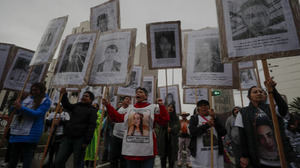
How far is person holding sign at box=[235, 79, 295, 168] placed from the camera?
1890mm

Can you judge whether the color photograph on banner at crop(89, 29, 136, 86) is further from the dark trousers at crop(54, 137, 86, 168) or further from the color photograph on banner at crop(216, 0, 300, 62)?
the color photograph on banner at crop(216, 0, 300, 62)

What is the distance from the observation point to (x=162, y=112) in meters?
2.54

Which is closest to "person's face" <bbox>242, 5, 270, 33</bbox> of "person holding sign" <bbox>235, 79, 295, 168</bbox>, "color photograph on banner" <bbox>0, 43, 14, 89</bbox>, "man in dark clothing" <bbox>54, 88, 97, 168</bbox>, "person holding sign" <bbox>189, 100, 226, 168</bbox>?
"person holding sign" <bbox>235, 79, 295, 168</bbox>

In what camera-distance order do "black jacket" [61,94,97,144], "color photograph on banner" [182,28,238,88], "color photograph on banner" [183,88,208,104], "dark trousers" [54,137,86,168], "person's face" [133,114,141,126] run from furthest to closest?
"color photograph on banner" [183,88,208,104], "color photograph on banner" [182,28,238,88], "black jacket" [61,94,97,144], "dark trousers" [54,137,86,168], "person's face" [133,114,141,126]

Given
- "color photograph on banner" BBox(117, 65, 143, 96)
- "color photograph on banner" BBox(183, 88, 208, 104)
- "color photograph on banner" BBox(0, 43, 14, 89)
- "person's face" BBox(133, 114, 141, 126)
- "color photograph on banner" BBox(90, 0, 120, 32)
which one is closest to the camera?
"person's face" BBox(133, 114, 141, 126)

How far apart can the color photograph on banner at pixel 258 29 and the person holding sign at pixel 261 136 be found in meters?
0.45

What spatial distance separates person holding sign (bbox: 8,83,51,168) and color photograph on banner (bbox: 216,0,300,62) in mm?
3113

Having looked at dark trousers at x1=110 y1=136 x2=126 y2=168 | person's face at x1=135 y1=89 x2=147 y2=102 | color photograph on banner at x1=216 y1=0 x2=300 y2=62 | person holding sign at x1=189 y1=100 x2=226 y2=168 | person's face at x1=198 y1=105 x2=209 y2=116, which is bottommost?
dark trousers at x1=110 y1=136 x2=126 y2=168

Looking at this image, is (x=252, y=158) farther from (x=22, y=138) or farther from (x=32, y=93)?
(x=32, y=93)

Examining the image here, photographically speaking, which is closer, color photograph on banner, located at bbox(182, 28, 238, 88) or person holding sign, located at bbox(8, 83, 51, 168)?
person holding sign, located at bbox(8, 83, 51, 168)

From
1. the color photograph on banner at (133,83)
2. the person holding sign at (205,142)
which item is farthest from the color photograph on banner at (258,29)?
the color photograph on banner at (133,83)

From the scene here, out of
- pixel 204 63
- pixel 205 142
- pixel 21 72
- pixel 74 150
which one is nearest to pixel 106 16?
pixel 21 72

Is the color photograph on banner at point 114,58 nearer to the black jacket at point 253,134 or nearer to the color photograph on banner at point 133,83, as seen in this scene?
the color photograph on banner at point 133,83

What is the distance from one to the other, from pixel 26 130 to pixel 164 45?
3.22m
